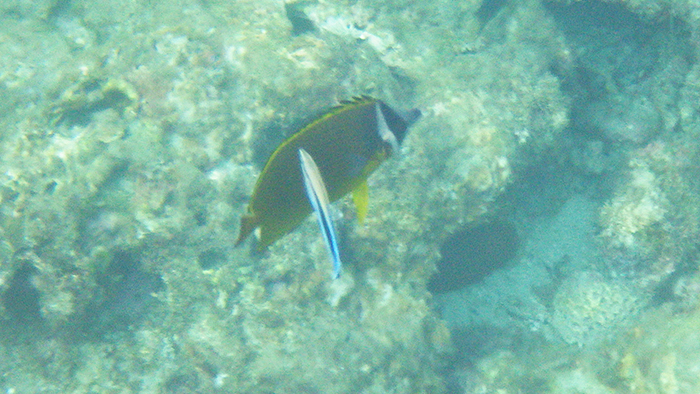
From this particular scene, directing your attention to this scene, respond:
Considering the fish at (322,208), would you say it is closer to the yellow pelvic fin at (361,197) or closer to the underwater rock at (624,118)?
the yellow pelvic fin at (361,197)

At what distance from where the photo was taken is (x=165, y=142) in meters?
3.97

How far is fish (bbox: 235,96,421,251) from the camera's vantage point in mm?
1167

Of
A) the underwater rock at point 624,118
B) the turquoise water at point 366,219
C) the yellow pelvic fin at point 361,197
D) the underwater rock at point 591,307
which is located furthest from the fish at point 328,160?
the underwater rock at point 624,118

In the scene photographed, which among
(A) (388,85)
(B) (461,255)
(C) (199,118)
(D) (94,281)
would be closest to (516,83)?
(A) (388,85)

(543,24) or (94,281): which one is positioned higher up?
(543,24)

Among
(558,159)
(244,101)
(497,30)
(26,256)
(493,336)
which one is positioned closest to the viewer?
(26,256)

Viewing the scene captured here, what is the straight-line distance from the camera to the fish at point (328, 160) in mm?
1167

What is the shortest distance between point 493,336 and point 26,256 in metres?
4.60

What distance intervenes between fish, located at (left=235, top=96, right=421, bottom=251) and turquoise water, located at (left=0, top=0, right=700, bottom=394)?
8.05 ft

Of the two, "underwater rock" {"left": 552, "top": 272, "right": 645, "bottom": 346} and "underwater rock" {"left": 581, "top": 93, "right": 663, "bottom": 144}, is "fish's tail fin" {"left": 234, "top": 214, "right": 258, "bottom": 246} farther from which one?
"underwater rock" {"left": 581, "top": 93, "right": 663, "bottom": 144}

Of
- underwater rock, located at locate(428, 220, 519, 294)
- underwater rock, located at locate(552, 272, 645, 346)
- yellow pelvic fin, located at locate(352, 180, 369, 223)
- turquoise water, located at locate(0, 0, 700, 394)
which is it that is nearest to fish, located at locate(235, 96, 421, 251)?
yellow pelvic fin, located at locate(352, 180, 369, 223)

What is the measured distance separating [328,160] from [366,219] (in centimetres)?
268

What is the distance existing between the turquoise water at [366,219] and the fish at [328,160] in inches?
96.6

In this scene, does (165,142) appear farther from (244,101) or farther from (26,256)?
(26,256)
